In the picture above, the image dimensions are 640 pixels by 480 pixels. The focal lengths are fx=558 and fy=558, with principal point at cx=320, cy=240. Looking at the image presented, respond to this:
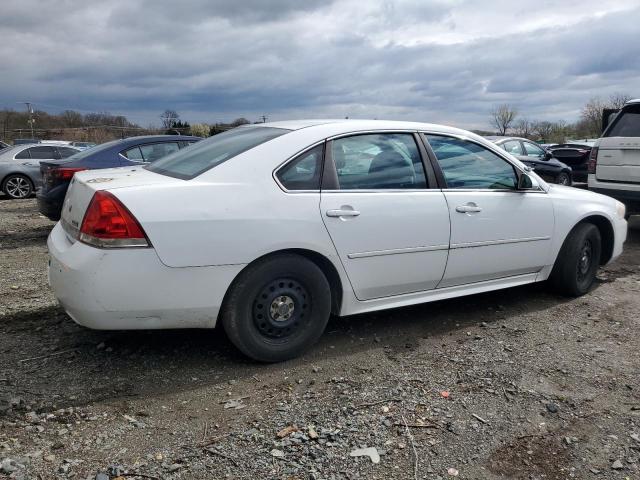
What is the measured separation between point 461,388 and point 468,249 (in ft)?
4.05

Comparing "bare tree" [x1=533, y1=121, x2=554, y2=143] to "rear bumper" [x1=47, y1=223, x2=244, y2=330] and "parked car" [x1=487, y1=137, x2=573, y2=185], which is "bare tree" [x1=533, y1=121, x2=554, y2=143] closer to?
"parked car" [x1=487, y1=137, x2=573, y2=185]

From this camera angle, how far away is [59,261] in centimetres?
331

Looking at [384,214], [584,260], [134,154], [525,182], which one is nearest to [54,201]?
[134,154]

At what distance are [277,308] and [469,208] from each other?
1.69 metres

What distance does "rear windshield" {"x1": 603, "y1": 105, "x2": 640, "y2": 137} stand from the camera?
7.72 m

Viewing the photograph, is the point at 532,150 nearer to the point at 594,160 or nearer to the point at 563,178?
the point at 563,178

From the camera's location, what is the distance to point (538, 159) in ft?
47.5

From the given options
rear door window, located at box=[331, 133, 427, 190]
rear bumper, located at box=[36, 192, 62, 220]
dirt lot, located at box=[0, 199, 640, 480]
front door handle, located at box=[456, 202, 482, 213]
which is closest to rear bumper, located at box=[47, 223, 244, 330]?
dirt lot, located at box=[0, 199, 640, 480]

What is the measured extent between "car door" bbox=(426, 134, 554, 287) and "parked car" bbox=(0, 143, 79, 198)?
1266cm

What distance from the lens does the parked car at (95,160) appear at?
23.5ft

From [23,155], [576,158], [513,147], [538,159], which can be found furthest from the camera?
[576,158]

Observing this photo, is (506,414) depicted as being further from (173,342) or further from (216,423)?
(173,342)

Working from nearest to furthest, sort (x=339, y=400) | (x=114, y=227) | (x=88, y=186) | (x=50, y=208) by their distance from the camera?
(x=114, y=227)
(x=339, y=400)
(x=88, y=186)
(x=50, y=208)

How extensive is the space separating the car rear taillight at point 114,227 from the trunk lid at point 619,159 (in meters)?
6.96
